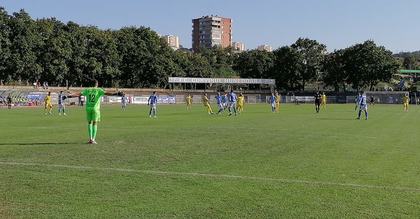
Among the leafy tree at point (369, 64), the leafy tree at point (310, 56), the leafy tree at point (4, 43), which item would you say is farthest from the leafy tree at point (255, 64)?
the leafy tree at point (4, 43)

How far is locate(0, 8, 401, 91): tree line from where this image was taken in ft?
279

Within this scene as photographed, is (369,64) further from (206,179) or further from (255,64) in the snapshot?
(206,179)

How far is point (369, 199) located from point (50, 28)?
3543 inches

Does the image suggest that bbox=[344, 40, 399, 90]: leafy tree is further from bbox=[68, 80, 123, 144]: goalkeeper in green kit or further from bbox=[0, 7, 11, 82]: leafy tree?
bbox=[68, 80, 123, 144]: goalkeeper in green kit

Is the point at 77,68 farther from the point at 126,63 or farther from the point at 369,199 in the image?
the point at 369,199

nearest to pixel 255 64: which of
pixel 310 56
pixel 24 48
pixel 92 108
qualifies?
pixel 310 56

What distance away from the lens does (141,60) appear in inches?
4377

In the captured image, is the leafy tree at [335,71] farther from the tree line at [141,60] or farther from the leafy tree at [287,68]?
the leafy tree at [287,68]

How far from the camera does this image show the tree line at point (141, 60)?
85.1 metres

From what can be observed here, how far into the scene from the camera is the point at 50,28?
304 ft

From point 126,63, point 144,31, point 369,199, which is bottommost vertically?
point 369,199

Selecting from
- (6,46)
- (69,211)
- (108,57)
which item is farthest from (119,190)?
(108,57)

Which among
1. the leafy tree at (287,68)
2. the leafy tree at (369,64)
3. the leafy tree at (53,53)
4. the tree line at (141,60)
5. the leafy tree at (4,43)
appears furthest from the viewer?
the leafy tree at (287,68)

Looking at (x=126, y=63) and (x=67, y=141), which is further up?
(x=126, y=63)
